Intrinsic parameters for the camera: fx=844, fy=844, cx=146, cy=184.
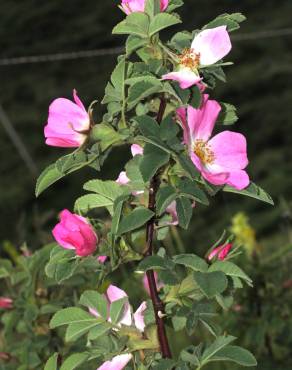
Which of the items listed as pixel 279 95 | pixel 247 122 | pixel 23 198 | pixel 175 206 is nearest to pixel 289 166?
pixel 247 122

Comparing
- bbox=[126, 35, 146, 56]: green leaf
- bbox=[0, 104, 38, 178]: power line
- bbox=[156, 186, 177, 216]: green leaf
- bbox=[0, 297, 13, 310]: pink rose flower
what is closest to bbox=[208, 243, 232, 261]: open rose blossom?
bbox=[156, 186, 177, 216]: green leaf

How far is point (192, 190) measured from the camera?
2.96ft

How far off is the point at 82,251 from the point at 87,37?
17.8ft

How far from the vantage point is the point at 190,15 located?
21.7ft

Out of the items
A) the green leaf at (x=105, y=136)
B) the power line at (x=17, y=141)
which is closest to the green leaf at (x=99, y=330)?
the green leaf at (x=105, y=136)

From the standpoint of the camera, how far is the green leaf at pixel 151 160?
0.88m

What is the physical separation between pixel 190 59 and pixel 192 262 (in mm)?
233

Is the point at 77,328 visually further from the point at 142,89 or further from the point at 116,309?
the point at 142,89

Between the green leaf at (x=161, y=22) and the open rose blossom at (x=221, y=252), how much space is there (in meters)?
0.28

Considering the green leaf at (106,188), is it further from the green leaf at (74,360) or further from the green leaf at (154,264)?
the green leaf at (74,360)

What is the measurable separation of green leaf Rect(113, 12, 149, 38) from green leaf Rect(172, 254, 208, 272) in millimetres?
257

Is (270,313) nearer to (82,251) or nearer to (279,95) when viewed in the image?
(82,251)

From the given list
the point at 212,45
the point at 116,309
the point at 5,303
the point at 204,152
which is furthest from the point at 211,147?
the point at 5,303

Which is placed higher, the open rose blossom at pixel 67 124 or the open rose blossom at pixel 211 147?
the open rose blossom at pixel 67 124
